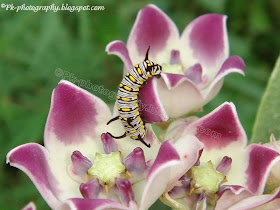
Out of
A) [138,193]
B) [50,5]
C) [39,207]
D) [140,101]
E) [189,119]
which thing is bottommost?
[39,207]

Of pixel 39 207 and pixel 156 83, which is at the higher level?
pixel 156 83

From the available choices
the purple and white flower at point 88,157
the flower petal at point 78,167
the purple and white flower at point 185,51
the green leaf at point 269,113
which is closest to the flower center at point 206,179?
the purple and white flower at point 88,157

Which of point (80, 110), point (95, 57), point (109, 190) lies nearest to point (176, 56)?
point (80, 110)

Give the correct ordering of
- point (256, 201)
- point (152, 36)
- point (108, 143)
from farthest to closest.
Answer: point (152, 36), point (108, 143), point (256, 201)

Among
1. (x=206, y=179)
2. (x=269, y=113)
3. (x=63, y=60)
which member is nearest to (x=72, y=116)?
(x=206, y=179)

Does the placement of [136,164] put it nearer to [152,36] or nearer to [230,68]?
[230,68]

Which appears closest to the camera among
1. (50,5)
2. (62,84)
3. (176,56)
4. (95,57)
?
(62,84)

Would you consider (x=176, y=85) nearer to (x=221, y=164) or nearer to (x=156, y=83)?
(x=156, y=83)
